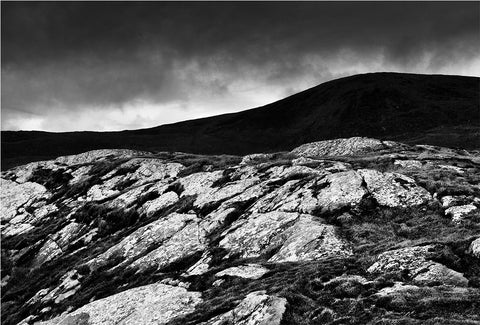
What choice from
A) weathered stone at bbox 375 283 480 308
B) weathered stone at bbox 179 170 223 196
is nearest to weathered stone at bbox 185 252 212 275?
weathered stone at bbox 375 283 480 308

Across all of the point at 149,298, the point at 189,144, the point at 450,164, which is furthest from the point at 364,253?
the point at 189,144

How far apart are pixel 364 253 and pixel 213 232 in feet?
47.0

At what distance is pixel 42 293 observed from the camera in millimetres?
35656

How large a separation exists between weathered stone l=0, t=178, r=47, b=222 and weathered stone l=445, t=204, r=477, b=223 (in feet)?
181

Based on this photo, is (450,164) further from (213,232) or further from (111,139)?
(111,139)

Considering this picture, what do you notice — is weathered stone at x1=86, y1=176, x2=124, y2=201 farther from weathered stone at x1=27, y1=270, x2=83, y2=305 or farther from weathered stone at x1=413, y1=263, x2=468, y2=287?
weathered stone at x1=413, y1=263, x2=468, y2=287

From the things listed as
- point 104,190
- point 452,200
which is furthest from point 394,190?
point 104,190

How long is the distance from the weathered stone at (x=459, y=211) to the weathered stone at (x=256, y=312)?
57.0ft

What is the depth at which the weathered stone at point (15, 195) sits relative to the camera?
6034 centimetres

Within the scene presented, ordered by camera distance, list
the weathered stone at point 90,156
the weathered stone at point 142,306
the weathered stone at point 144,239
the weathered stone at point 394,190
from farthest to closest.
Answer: the weathered stone at point 90,156 → the weathered stone at point 144,239 → the weathered stone at point 394,190 → the weathered stone at point 142,306

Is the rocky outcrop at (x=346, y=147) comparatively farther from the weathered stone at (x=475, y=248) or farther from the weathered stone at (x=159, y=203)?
the weathered stone at (x=475, y=248)

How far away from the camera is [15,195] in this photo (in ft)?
216

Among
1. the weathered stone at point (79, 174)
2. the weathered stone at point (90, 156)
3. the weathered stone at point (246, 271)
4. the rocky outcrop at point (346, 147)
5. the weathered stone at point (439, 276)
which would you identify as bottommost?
the weathered stone at point (439, 276)

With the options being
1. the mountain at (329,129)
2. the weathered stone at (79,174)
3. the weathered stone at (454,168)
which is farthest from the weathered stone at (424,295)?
the mountain at (329,129)
